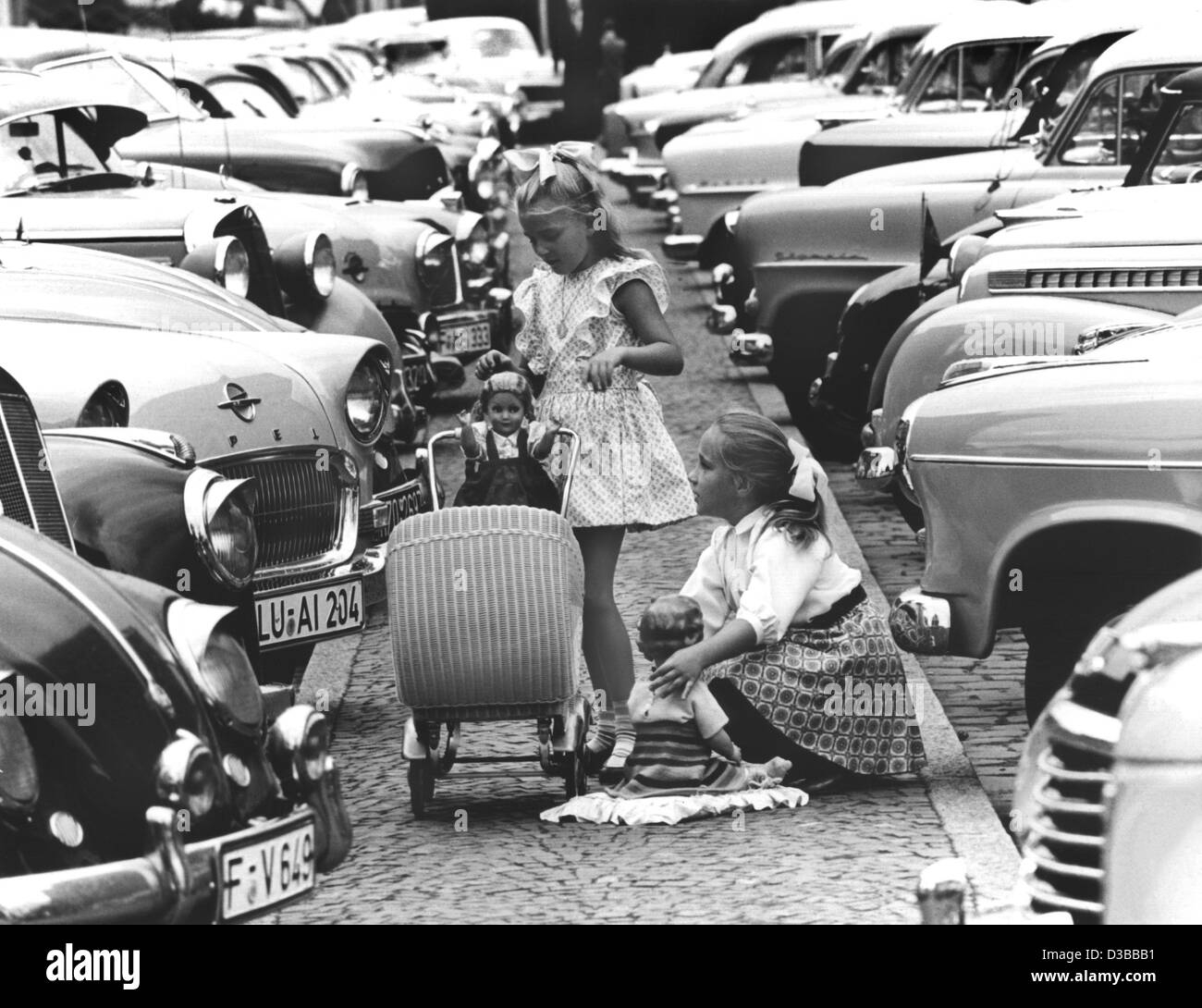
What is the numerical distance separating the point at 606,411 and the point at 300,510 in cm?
123

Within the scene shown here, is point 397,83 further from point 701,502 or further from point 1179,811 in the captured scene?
point 1179,811

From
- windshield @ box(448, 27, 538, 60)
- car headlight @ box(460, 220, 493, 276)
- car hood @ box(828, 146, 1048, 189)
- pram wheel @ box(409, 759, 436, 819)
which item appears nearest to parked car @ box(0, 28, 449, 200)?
car headlight @ box(460, 220, 493, 276)

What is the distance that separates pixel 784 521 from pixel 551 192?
1183 mm

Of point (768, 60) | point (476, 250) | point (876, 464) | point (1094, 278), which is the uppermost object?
point (768, 60)

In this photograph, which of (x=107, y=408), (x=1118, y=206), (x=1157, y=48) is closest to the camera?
(x=107, y=408)

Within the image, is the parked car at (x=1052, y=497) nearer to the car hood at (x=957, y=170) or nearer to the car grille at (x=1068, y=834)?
the car grille at (x=1068, y=834)

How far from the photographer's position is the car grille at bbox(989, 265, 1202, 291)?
8.58 meters

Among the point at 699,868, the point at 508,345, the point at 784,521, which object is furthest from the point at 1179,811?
the point at 508,345

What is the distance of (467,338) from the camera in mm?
12453

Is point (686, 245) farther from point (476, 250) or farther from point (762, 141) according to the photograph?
point (476, 250)

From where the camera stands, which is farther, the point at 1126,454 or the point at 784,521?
the point at 784,521

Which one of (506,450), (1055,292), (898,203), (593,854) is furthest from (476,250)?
(593,854)

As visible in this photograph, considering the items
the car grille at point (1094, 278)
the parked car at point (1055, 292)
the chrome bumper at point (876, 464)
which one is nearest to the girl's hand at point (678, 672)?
the parked car at point (1055, 292)

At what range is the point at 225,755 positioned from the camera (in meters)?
4.50
